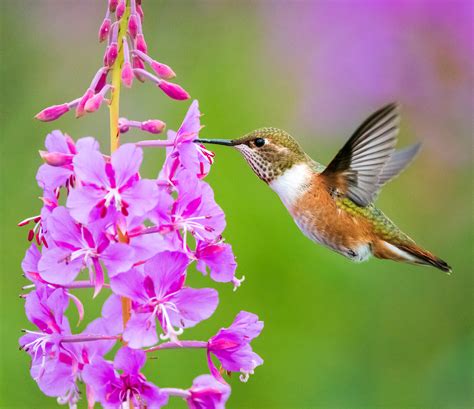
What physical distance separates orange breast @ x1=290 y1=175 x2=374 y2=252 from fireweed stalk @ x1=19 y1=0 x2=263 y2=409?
1100mm

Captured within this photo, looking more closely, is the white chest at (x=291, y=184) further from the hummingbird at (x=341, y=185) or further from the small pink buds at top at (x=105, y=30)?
the small pink buds at top at (x=105, y=30)

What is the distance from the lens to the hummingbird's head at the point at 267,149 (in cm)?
371

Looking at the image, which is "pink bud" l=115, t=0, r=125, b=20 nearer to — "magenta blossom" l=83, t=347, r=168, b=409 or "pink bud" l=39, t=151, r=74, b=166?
"pink bud" l=39, t=151, r=74, b=166

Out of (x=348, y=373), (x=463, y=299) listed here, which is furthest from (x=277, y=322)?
(x=463, y=299)

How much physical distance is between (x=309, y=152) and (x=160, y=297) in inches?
155

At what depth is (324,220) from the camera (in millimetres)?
3865

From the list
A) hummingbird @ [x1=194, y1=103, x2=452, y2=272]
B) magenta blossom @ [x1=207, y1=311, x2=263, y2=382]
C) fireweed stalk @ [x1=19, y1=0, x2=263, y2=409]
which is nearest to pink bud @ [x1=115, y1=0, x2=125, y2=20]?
fireweed stalk @ [x1=19, y1=0, x2=263, y2=409]

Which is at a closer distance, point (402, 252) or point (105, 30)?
point (105, 30)

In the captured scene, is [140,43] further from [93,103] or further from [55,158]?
[55,158]

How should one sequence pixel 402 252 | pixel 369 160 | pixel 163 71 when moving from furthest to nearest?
pixel 402 252 < pixel 369 160 < pixel 163 71

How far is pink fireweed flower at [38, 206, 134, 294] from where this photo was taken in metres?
2.54

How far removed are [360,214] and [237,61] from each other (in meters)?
3.21

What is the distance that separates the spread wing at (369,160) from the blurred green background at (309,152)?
1735mm

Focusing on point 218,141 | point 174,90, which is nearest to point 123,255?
point 174,90
